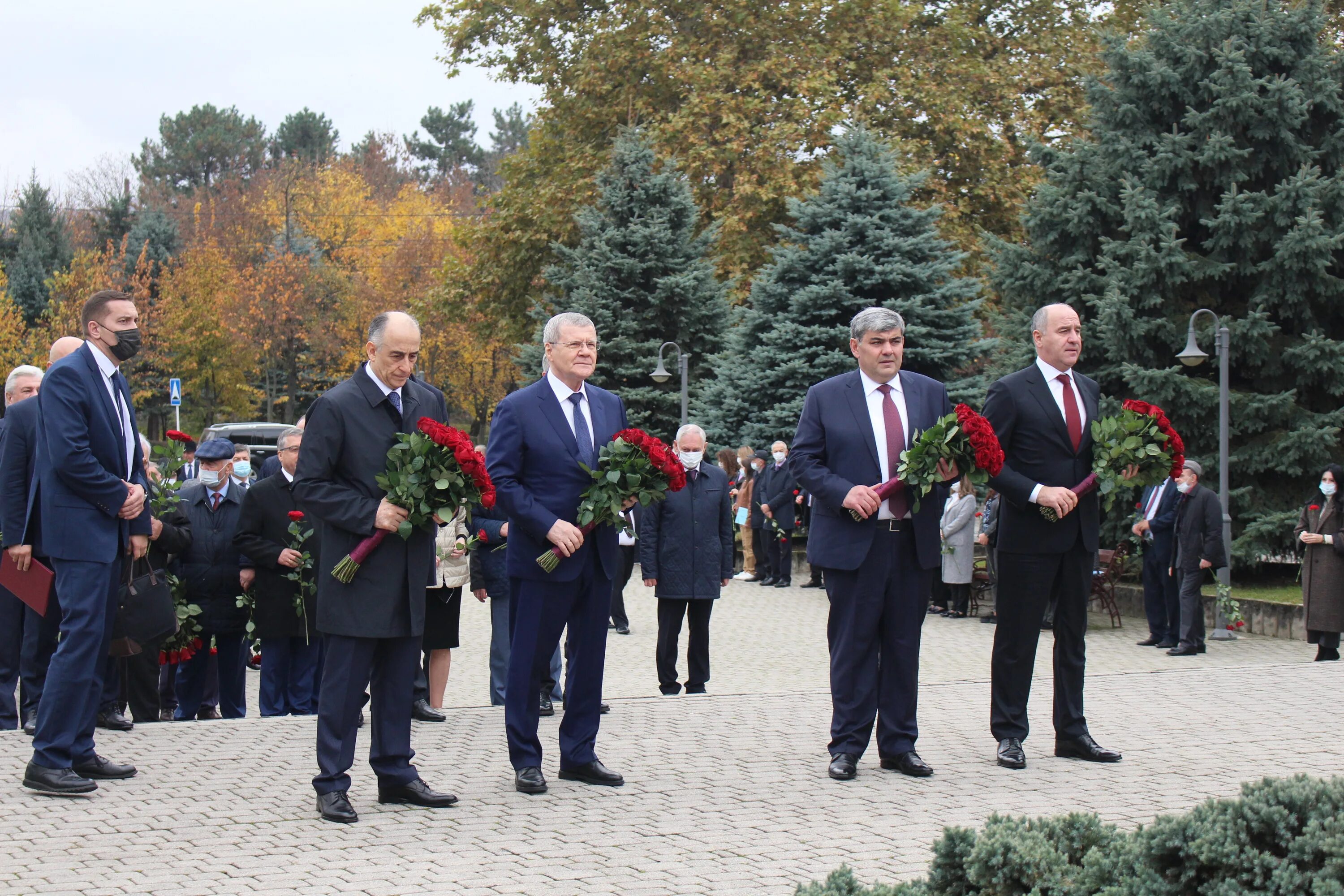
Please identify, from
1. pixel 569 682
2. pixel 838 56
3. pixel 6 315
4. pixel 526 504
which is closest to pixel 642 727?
pixel 569 682

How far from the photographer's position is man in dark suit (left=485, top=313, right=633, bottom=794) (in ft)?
21.0

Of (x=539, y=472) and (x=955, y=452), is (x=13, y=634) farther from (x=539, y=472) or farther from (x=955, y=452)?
(x=955, y=452)

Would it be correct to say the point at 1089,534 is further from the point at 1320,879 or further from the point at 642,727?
the point at 1320,879

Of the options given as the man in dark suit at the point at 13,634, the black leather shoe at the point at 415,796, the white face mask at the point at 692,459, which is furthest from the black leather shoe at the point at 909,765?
the man in dark suit at the point at 13,634

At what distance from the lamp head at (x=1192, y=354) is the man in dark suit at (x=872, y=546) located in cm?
1053


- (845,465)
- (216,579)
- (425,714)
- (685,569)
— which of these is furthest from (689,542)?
(845,465)

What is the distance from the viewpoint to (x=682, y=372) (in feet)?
82.9

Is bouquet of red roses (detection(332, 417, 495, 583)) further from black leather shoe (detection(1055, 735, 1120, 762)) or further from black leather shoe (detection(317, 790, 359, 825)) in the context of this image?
black leather shoe (detection(1055, 735, 1120, 762))

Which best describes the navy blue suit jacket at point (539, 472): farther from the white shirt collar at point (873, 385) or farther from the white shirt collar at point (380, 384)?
the white shirt collar at point (873, 385)

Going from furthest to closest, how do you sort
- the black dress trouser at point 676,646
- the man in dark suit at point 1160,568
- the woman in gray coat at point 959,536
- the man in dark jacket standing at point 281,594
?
the woman in gray coat at point 959,536, the man in dark suit at point 1160,568, the black dress trouser at point 676,646, the man in dark jacket standing at point 281,594

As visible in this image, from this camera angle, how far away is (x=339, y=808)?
5.72 metres

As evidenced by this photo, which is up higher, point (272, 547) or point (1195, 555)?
point (1195, 555)

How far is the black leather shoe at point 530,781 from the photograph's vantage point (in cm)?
622

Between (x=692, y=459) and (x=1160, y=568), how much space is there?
21.4 feet
